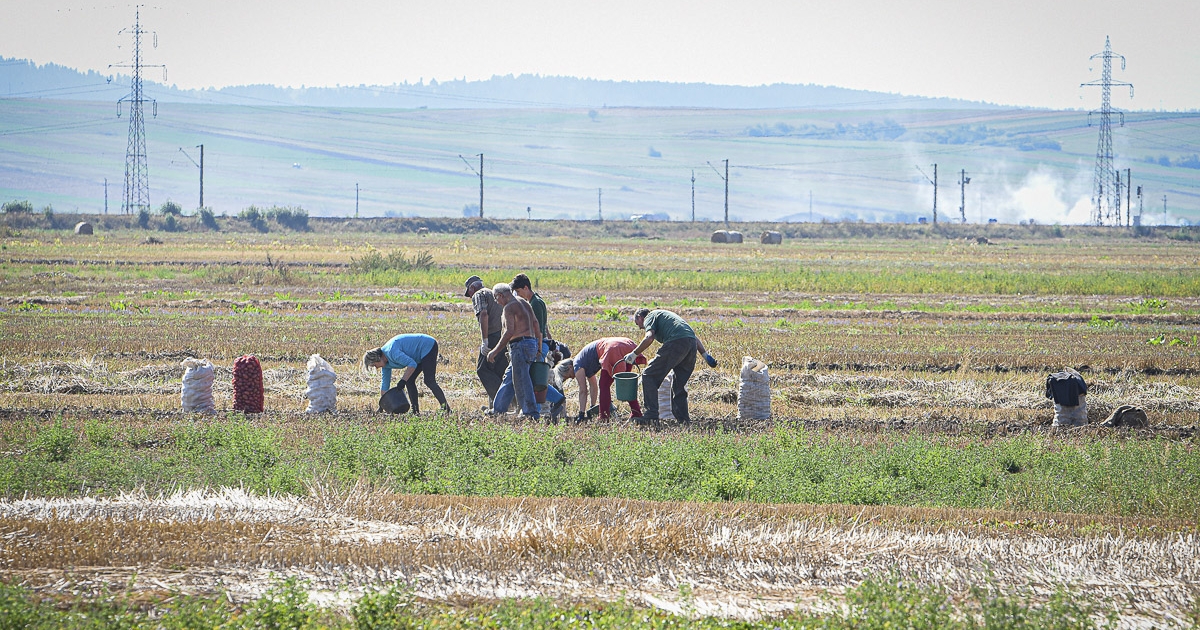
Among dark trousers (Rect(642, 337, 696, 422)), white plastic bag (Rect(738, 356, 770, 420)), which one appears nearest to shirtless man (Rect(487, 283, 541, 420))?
dark trousers (Rect(642, 337, 696, 422))

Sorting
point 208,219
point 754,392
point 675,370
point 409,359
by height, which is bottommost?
point 754,392

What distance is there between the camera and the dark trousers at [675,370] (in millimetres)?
13906

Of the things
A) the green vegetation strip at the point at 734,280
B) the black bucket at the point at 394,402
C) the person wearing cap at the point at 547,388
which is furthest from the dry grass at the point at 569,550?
the green vegetation strip at the point at 734,280

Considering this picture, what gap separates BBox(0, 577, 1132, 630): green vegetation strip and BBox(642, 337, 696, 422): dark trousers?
6.85 m

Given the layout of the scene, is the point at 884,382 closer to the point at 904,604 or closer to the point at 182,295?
the point at 904,604

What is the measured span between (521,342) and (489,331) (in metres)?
0.77

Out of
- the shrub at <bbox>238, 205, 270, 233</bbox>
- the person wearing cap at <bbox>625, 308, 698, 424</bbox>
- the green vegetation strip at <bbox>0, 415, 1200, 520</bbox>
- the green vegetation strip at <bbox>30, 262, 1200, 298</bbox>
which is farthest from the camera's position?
the shrub at <bbox>238, 205, 270, 233</bbox>

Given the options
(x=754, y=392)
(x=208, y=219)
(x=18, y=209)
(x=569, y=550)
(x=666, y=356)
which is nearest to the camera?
(x=569, y=550)

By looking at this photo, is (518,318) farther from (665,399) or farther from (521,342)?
(665,399)

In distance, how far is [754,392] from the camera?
14648 mm

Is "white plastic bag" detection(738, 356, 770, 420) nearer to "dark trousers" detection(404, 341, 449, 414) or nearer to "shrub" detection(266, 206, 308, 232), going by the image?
"dark trousers" detection(404, 341, 449, 414)

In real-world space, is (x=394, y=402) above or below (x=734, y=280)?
below

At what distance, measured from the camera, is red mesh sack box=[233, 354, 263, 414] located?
14750 mm

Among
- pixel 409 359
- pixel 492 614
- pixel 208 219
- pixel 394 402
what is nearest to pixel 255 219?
pixel 208 219
